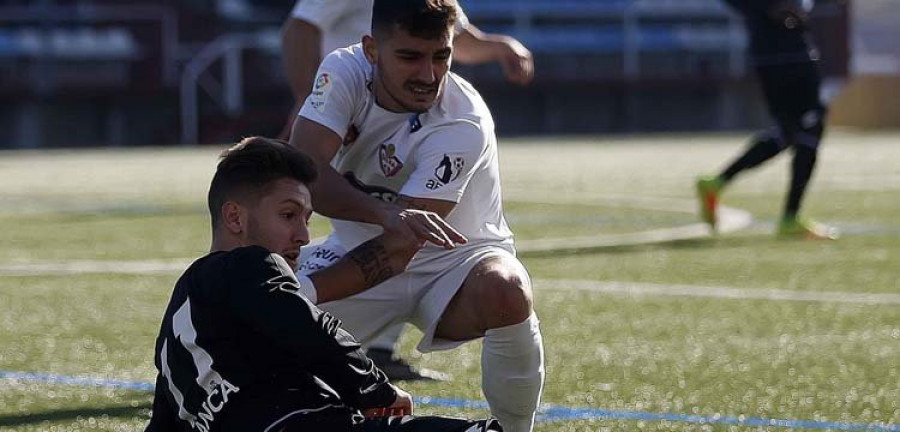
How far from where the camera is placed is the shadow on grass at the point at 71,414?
14.5 feet

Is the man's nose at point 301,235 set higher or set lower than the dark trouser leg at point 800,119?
higher

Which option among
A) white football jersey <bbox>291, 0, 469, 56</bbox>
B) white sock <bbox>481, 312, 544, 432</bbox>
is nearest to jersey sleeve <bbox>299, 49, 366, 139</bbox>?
white sock <bbox>481, 312, 544, 432</bbox>

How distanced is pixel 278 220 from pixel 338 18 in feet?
10.3

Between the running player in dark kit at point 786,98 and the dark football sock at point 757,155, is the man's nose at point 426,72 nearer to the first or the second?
the running player in dark kit at point 786,98

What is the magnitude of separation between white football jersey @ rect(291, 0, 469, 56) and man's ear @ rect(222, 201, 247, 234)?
3046 millimetres

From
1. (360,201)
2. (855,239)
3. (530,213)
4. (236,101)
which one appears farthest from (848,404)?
(236,101)

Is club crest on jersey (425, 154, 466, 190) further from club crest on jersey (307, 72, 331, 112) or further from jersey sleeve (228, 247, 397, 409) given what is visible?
jersey sleeve (228, 247, 397, 409)

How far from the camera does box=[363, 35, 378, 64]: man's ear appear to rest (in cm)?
423

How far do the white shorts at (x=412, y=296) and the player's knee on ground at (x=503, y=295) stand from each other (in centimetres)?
12

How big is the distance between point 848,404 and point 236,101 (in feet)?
111

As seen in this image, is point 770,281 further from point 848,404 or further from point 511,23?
point 511,23

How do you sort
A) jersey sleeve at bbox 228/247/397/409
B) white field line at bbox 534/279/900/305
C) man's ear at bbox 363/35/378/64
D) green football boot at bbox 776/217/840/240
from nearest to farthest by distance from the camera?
jersey sleeve at bbox 228/247/397/409
man's ear at bbox 363/35/378/64
white field line at bbox 534/279/900/305
green football boot at bbox 776/217/840/240

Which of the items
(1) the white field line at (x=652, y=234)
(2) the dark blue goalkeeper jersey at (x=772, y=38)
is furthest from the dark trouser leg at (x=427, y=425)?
(2) the dark blue goalkeeper jersey at (x=772, y=38)

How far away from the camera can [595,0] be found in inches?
1668
